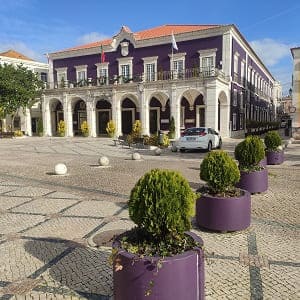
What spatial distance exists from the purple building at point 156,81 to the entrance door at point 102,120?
0.09 meters

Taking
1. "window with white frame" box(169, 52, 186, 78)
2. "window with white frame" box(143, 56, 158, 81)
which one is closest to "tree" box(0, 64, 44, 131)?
"window with white frame" box(143, 56, 158, 81)

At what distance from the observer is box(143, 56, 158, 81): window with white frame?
3120 cm

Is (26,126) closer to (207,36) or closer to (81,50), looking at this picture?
(81,50)

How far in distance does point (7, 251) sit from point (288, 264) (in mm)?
3814

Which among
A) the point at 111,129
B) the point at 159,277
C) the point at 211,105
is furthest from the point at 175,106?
the point at 159,277

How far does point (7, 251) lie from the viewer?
14.9ft

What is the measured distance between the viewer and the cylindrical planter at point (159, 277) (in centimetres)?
273

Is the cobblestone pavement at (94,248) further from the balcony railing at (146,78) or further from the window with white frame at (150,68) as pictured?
the window with white frame at (150,68)

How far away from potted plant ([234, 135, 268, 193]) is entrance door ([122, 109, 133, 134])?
85.9 ft

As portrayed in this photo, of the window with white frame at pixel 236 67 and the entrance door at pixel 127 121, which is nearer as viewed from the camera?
the window with white frame at pixel 236 67

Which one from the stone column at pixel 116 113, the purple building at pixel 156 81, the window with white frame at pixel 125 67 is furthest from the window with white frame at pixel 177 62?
the stone column at pixel 116 113

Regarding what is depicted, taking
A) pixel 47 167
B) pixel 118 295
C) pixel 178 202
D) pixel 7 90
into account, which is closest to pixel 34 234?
pixel 118 295

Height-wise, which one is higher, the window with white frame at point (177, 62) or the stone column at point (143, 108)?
the window with white frame at point (177, 62)

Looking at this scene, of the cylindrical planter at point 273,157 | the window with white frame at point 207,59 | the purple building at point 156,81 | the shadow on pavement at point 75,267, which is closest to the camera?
the shadow on pavement at point 75,267
